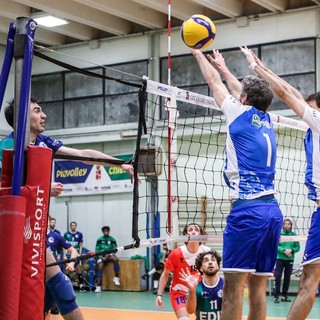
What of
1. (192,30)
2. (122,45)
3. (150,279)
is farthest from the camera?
(122,45)

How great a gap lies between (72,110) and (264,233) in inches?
628

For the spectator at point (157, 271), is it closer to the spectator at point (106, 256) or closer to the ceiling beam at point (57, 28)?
the spectator at point (106, 256)

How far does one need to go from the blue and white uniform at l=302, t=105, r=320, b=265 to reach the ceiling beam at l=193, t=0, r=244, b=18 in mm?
11297

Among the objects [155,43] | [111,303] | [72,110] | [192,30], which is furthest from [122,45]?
[192,30]

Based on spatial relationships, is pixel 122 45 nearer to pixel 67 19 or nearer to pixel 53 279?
pixel 67 19

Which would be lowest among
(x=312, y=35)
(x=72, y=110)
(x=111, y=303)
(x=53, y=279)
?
(x=111, y=303)

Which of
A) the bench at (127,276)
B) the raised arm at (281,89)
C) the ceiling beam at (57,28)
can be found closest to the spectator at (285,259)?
the bench at (127,276)

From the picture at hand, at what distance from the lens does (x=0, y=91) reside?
440 centimetres

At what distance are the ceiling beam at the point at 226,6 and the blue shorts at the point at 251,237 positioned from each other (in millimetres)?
12179

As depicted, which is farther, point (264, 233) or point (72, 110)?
point (72, 110)

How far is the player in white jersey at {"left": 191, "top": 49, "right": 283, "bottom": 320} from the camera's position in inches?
203

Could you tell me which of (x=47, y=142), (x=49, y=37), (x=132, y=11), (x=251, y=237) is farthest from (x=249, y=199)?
(x=49, y=37)

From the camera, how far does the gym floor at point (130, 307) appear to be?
11986 millimetres

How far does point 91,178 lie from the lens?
20.3 meters
